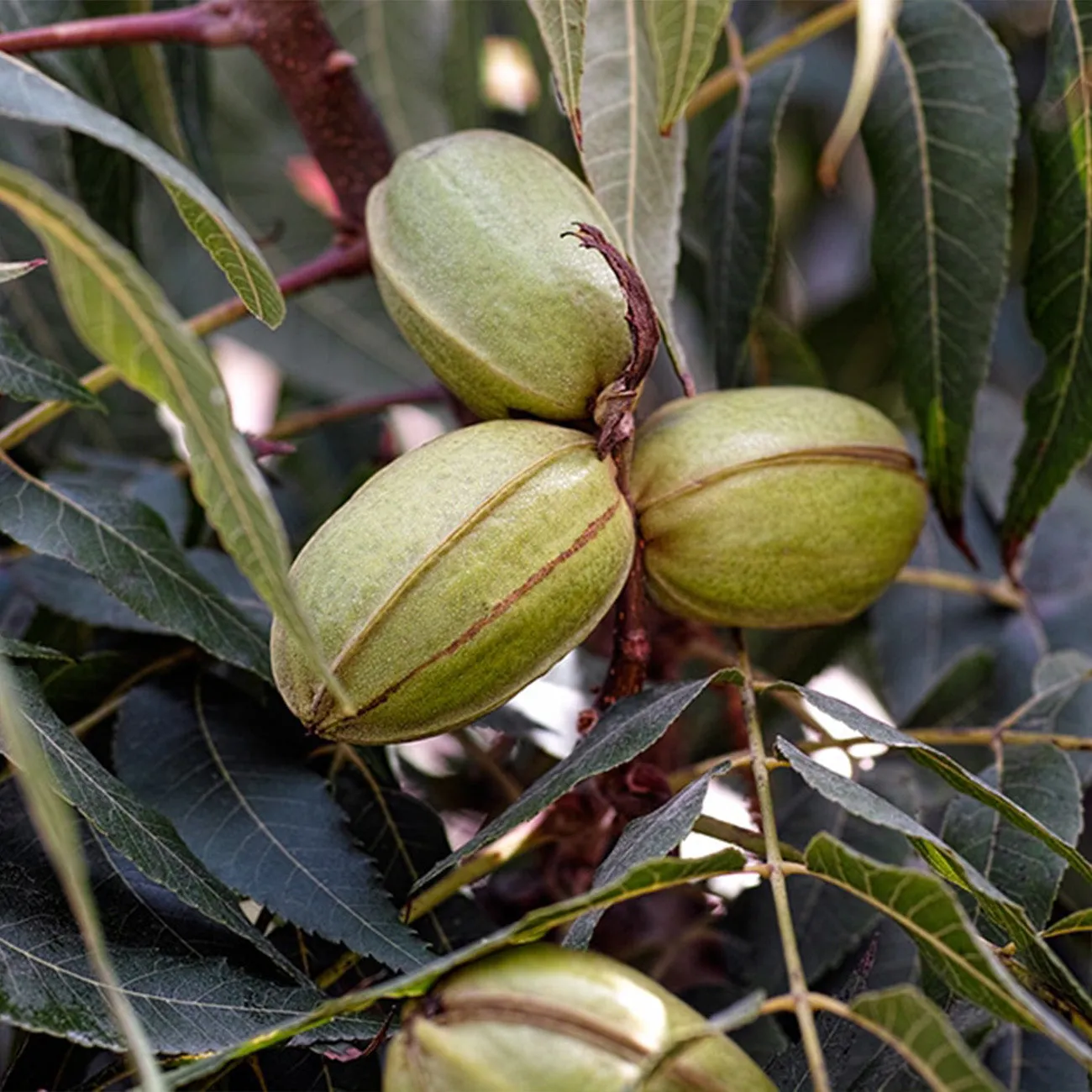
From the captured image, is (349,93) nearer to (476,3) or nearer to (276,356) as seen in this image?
(476,3)

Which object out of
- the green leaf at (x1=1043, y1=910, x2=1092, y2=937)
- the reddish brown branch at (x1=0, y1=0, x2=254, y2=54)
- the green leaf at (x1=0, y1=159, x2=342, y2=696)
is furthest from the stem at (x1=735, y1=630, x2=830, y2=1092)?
the reddish brown branch at (x1=0, y1=0, x2=254, y2=54)

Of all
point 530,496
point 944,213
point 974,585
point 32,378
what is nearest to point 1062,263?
point 944,213

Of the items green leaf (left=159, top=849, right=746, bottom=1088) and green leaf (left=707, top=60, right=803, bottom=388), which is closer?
green leaf (left=159, top=849, right=746, bottom=1088)

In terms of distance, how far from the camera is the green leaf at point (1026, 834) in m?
0.86

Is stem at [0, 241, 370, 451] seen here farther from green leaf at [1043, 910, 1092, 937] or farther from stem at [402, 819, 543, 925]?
green leaf at [1043, 910, 1092, 937]

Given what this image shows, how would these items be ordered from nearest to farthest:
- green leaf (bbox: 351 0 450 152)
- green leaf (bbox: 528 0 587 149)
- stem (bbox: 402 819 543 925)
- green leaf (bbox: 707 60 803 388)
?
green leaf (bbox: 528 0 587 149), stem (bbox: 402 819 543 925), green leaf (bbox: 707 60 803 388), green leaf (bbox: 351 0 450 152)

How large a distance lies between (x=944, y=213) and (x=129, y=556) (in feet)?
2.20

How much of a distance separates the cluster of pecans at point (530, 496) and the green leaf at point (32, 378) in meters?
0.22

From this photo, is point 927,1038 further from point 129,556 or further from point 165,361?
point 129,556

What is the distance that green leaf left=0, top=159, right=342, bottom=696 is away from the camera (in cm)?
61

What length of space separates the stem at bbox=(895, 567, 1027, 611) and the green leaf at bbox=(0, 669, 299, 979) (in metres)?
0.75

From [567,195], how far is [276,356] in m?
0.93

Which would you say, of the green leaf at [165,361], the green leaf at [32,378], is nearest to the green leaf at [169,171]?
the green leaf at [165,361]

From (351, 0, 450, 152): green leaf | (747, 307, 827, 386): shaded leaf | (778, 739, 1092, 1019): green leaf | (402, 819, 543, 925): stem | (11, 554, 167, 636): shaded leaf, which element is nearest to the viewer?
(778, 739, 1092, 1019): green leaf
